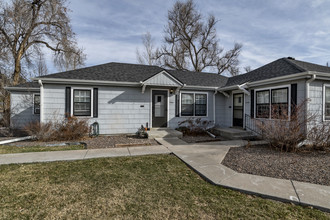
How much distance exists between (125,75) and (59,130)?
4.25 m

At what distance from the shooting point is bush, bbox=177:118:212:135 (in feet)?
31.0

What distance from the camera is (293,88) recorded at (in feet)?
22.7

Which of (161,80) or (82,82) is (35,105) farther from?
(161,80)

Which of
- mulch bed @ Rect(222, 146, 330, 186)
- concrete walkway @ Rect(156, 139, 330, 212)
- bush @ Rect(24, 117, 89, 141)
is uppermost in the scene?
bush @ Rect(24, 117, 89, 141)

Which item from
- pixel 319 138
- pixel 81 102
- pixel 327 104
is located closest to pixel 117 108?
pixel 81 102

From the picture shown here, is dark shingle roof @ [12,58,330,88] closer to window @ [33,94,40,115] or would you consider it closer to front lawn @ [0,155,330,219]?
window @ [33,94,40,115]

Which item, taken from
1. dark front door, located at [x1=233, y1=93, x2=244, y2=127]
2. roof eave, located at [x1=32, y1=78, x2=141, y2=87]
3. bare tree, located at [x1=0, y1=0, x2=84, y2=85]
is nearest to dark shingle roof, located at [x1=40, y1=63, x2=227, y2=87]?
roof eave, located at [x1=32, y1=78, x2=141, y2=87]

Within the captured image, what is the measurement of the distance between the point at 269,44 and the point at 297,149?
40.7ft

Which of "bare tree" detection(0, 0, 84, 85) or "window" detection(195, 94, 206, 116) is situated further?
"bare tree" detection(0, 0, 84, 85)

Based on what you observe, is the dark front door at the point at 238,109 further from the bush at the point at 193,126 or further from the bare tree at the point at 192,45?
the bare tree at the point at 192,45

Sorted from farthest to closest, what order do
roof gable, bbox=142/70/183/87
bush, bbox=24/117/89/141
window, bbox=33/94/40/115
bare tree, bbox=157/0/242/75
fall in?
bare tree, bbox=157/0/242/75, window, bbox=33/94/40/115, roof gable, bbox=142/70/183/87, bush, bbox=24/117/89/141

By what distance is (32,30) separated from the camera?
47.4ft

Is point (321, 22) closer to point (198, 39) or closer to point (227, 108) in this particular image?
point (227, 108)

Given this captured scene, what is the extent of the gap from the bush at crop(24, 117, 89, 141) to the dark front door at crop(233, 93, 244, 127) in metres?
8.24
